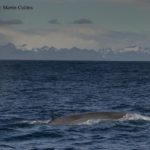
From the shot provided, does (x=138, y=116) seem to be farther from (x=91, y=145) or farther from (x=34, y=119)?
(x=91, y=145)

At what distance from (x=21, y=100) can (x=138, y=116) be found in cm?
2701

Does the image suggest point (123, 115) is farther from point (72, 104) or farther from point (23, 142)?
point (72, 104)

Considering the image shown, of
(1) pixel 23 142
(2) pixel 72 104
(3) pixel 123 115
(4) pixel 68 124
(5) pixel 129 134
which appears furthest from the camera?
(2) pixel 72 104

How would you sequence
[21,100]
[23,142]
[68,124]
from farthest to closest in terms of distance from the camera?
[21,100] → [68,124] → [23,142]

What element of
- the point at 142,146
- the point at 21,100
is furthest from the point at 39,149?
the point at 21,100

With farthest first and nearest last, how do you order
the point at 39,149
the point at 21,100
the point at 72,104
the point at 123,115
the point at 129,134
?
the point at 21,100 → the point at 72,104 → the point at 123,115 → the point at 129,134 → the point at 39,149

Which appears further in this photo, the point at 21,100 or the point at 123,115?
the point at 21,100

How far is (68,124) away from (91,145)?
8113 mm

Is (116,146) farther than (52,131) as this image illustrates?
No

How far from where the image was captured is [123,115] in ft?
163

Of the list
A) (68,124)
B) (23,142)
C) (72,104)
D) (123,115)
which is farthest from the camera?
(72,104)

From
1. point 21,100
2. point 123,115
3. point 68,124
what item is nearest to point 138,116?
point 123,115

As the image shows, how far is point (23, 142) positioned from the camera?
39094 mm

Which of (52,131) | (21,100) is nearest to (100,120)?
(52,131)
